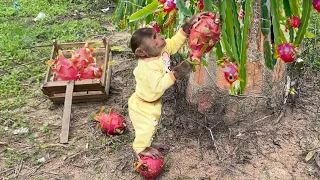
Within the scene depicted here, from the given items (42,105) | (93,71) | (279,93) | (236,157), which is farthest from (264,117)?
(42,105)

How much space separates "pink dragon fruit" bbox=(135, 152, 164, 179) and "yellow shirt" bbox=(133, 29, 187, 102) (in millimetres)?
408

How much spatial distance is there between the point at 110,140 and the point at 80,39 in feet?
6.80

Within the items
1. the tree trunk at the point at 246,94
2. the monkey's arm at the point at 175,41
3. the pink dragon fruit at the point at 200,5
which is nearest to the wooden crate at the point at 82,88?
the tree trunk at the point at 246,94

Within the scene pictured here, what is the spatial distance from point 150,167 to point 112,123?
0.59 m

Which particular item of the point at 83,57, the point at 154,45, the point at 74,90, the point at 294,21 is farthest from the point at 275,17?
the point at 74,90

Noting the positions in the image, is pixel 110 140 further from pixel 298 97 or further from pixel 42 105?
pixel 298 97

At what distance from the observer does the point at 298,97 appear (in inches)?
133

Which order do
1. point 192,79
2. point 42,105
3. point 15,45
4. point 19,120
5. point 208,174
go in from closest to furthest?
point 208,174 → point 192,79 → point 19,120 → point 42,105 → point 15,45

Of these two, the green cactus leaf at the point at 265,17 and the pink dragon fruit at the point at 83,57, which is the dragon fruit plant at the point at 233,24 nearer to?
the green cactus leaf at the point at 265,17

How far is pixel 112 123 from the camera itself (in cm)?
316

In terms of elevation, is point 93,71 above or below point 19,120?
above

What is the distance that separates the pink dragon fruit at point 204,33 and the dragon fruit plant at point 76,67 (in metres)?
1.49

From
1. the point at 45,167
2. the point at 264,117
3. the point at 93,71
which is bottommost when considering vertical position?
the point at 45,167

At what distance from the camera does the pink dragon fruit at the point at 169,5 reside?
92.2 inches
